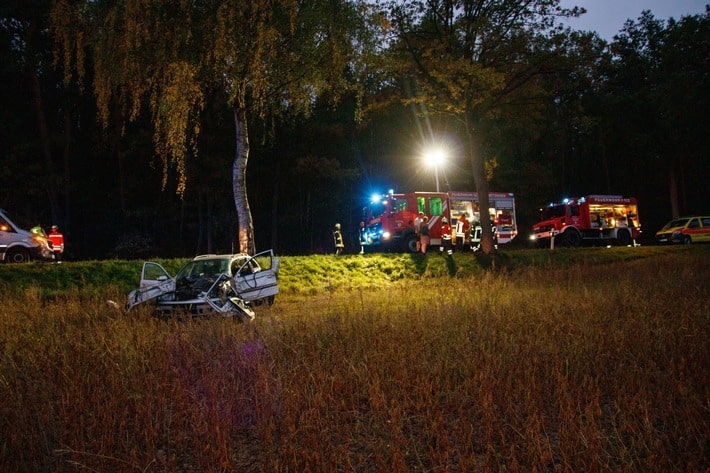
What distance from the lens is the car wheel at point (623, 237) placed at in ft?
92.9

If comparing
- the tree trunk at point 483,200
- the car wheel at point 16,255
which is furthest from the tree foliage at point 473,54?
the car wheel at point 16,255

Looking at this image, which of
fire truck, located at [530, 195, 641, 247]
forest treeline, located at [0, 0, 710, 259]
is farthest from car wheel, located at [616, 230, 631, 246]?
forest treeline, located at [0, 0, 710, 259]

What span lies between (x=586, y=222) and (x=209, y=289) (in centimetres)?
2388

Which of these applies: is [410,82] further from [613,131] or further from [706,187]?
[706,187]

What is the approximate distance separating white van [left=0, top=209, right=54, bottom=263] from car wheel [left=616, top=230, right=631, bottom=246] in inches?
1092

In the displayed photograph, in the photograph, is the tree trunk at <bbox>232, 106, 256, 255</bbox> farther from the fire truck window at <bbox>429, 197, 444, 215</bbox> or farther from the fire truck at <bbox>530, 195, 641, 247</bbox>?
the fire truck at <bbox>530, 195, 641, 247</bbox>

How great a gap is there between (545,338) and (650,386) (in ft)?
4.98

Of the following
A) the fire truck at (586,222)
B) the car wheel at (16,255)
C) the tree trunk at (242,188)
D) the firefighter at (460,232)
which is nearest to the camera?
the tree trunk at (242,188)

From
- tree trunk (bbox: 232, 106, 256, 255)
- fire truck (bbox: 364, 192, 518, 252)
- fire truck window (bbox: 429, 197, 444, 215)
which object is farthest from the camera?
fire truck window (bbox: 429, 197, 444, 215)

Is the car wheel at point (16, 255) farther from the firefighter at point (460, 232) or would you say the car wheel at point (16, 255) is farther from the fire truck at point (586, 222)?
the fire truck at point (586, 222)

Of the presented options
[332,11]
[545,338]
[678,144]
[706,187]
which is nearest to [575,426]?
[545,338]

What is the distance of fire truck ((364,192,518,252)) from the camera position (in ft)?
73.6

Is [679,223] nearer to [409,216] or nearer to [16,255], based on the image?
[409,216]

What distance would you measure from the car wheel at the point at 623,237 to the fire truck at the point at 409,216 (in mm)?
7466
